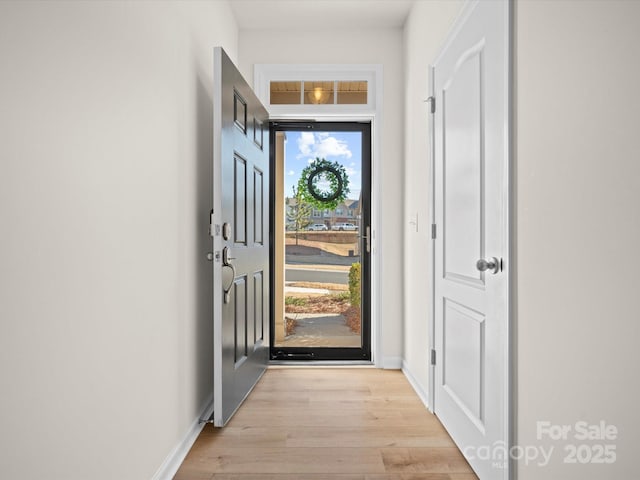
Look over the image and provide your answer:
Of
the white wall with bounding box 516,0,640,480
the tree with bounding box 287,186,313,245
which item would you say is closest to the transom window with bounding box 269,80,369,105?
the tree with bounding box 287,186,313,245

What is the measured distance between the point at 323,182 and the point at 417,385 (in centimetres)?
189

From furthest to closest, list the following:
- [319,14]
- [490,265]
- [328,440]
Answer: [319,14] → [328,440] → [490,265]

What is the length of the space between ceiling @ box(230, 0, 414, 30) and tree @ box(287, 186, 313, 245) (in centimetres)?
134

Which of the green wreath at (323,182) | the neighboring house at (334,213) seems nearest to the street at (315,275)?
the neighboring house at (334,213)

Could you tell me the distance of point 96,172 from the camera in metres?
1.45

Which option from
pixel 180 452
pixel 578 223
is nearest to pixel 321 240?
pixel 180 452

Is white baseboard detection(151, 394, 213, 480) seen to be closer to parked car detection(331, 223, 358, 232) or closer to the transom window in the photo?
parked car detection(331, 223, 358, 232)

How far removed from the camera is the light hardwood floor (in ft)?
6.89

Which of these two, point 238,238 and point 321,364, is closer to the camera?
point 238,238

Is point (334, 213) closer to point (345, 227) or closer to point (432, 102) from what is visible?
point (345, 227)

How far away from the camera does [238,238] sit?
9.61 feet

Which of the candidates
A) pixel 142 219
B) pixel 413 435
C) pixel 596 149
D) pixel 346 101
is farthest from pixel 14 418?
pixel 346 101

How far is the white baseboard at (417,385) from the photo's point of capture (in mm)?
2973

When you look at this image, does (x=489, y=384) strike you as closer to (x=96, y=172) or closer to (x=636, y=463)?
(x=636, y=463)
